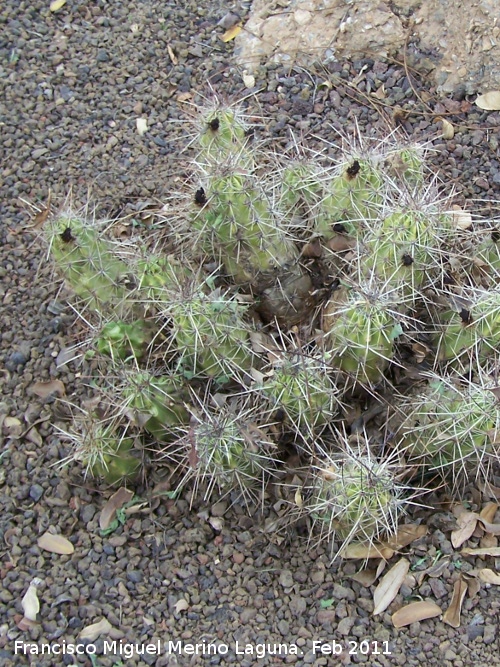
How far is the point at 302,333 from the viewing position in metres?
3.05

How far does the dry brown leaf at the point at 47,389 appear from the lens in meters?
3.41

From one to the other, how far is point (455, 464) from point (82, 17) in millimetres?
3735

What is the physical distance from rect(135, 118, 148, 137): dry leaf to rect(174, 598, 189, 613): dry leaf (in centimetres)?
261

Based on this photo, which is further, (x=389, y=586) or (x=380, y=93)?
(x=380, y=93)

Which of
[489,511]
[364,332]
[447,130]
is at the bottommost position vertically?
[489,511]

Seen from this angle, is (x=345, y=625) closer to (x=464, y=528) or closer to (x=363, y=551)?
(x=363, y=551)

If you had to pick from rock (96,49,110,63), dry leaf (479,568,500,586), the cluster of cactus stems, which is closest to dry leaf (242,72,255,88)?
rock (96,49,110,63)

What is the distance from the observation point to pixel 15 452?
3.24m

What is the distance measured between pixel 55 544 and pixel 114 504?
0.86 feet

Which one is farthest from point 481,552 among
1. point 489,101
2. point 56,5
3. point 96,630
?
point 56,5

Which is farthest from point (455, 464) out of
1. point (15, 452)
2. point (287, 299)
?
point (15, 452)

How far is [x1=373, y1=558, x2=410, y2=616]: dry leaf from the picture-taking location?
8.83 feet

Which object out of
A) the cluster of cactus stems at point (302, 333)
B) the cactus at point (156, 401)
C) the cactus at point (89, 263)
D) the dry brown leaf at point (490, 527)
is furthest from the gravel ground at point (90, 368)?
the cactus at point (89, 263)

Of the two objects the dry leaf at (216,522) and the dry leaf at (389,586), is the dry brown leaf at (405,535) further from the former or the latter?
the dry leaf at (216,522)
